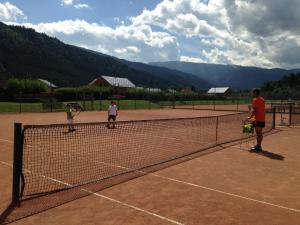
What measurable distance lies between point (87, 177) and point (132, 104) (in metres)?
45.2

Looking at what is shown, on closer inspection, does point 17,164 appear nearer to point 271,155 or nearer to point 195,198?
point 195,198

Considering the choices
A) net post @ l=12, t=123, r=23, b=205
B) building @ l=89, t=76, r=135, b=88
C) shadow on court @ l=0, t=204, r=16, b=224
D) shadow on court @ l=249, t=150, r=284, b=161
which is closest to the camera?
shadow on court @ l=0, t=204, r=16, b=224

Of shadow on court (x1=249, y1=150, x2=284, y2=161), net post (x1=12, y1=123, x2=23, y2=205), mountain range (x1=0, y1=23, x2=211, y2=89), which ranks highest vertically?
mountain range (x1=0, y1=23, x2=211, y2=89)

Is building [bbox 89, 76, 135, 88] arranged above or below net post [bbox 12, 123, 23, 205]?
above

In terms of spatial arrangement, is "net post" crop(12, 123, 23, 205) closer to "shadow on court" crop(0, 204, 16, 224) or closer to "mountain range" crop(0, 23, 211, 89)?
"shadow on court" crop(0, 204, 16, 224)

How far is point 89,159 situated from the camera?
11.1 m

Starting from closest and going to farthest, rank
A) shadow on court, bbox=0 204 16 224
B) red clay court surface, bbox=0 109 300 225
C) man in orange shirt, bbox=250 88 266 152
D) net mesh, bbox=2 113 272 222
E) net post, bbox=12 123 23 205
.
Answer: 1. shadow on court, bbox=0 204 16 224
2. red clay court surface, bbox=0 109 300 225
3. net post, bbox=12 123 23 205
4. net mesh, bbox=2 113 272 222
5. man in orange shirt, bbox=250 88 266 152

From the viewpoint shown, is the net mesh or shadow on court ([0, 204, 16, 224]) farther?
the net mesh

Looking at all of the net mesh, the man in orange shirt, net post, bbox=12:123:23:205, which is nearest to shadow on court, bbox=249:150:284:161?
the man in orange shirt

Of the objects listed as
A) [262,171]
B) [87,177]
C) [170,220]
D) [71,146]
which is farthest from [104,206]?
[71,146]

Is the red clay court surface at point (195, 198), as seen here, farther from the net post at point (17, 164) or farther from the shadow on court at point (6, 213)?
the net post at point (17, 164)

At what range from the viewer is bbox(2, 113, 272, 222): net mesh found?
7.73m

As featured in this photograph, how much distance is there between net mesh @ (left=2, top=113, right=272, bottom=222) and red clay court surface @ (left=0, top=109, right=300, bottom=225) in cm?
40

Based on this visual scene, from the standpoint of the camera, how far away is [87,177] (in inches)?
355
